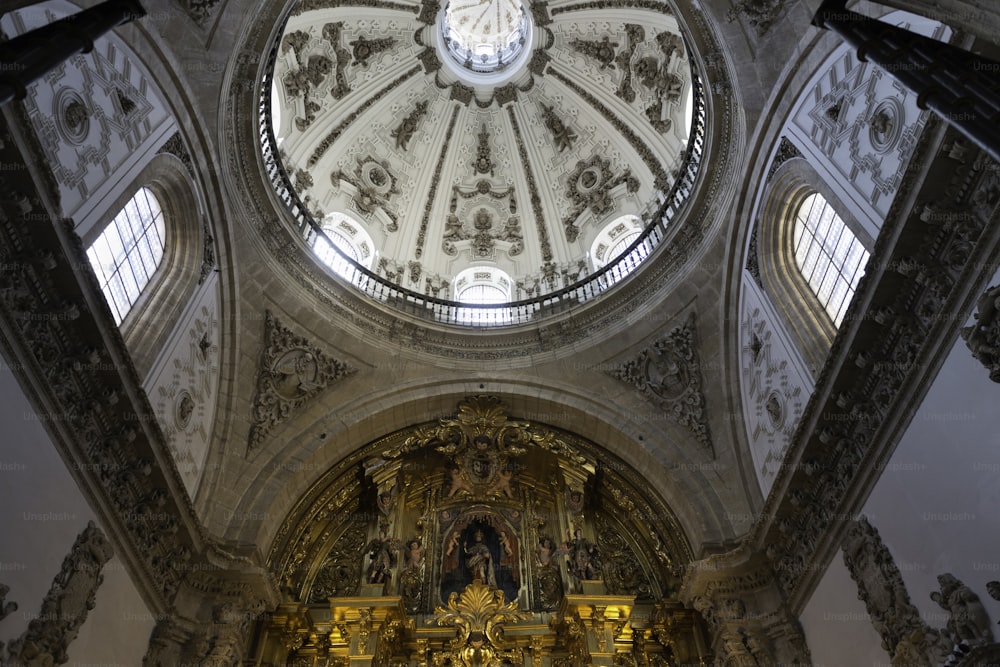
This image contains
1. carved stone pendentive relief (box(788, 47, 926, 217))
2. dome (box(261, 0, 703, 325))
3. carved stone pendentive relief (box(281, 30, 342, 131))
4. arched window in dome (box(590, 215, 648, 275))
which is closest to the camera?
carved stone pendentive relief (box(788, 47, 926, 217))

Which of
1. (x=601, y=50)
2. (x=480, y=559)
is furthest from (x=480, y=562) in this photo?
(x=601, y=50)

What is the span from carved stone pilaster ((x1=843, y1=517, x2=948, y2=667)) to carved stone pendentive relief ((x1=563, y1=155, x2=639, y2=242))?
12.8 m

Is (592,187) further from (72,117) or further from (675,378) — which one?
(72,117)

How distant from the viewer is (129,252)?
1066 cm

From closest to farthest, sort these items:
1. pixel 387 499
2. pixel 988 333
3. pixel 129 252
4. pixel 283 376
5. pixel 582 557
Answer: pixel 988 333, pixel 129 252, pixel 582 557, pixel 283 376, pixel 387 499

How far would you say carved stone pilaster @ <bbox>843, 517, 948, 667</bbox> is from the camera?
7840 millimetres

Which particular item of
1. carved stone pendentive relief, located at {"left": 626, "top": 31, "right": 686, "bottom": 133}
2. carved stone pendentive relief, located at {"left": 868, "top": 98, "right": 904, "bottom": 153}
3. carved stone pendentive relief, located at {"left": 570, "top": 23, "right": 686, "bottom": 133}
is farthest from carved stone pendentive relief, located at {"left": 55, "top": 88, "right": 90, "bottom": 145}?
carved stone pendentive relief, located at {"left": 626, "top": 31, "right": 686, "bottom": 133}

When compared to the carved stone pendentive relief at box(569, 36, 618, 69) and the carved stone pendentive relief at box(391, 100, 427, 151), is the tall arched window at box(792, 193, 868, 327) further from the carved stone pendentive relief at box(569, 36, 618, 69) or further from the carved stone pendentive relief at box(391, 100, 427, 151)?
the carved stone pendentive relief at box(391, 100, 427, 151)

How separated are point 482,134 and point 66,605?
60.6 ft

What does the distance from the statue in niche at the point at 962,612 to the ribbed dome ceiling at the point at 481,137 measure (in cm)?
1244

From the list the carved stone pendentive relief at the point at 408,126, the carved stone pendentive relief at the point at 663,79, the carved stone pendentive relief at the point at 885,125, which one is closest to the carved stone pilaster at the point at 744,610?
the carved stone pendentive relief at the point at 885,125

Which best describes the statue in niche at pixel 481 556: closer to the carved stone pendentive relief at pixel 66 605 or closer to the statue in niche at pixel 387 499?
the statue in niche at pixel 387 499

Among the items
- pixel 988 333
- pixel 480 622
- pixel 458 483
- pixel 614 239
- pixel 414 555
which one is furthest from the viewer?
pixel 614 239

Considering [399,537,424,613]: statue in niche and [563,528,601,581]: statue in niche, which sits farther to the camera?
[399,537,424,613]: statue in niche
